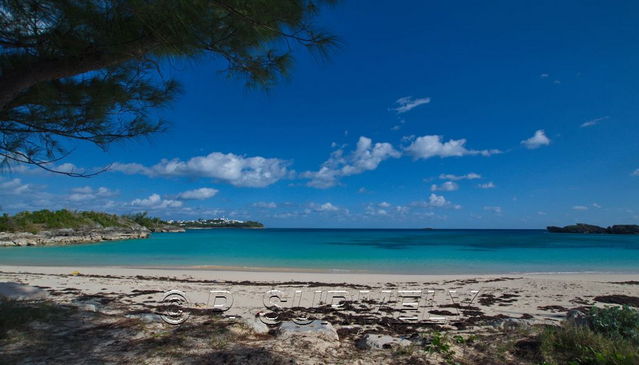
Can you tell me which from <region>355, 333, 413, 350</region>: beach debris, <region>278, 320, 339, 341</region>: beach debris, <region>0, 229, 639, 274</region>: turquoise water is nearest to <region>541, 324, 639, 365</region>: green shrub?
<region>355, 333, 413, 350</region>: beach debris

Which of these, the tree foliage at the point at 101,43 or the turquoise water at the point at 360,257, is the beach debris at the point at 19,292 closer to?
the tree foliage at the point at 101,43

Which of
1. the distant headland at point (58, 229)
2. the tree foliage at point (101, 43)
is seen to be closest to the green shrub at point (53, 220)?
the distant headland at point (58, 229)

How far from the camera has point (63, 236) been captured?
136ft

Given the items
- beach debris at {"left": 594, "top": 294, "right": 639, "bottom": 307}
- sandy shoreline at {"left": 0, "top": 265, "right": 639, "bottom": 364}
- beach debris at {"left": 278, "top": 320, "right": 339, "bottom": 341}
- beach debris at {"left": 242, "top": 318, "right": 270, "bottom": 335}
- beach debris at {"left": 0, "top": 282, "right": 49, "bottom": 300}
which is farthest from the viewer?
beach debris at {"left": 594, "top": 294, "right": 639, "bottom": 307}

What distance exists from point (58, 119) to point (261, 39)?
2.64 metres

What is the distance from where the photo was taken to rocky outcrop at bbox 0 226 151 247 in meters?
34.4

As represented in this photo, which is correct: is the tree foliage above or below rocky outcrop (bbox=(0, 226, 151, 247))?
above

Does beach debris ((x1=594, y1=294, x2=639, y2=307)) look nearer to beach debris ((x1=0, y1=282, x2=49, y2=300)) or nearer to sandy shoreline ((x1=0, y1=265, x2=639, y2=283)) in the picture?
sandy shoreline ((x1=0, y1=265, x2=639, y2=283))

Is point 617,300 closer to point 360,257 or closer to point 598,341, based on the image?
point 598,341

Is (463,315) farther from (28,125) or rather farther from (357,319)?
(28,125)

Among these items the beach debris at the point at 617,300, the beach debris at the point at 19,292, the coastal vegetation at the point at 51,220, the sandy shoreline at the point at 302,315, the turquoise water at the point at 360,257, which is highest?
the coastal vegetation at the point at 51,220

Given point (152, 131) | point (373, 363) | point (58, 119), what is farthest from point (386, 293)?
point (58, 119)

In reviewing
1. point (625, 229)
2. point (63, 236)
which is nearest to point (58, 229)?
point (63, 236)

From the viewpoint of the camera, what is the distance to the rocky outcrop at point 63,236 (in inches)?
1355
